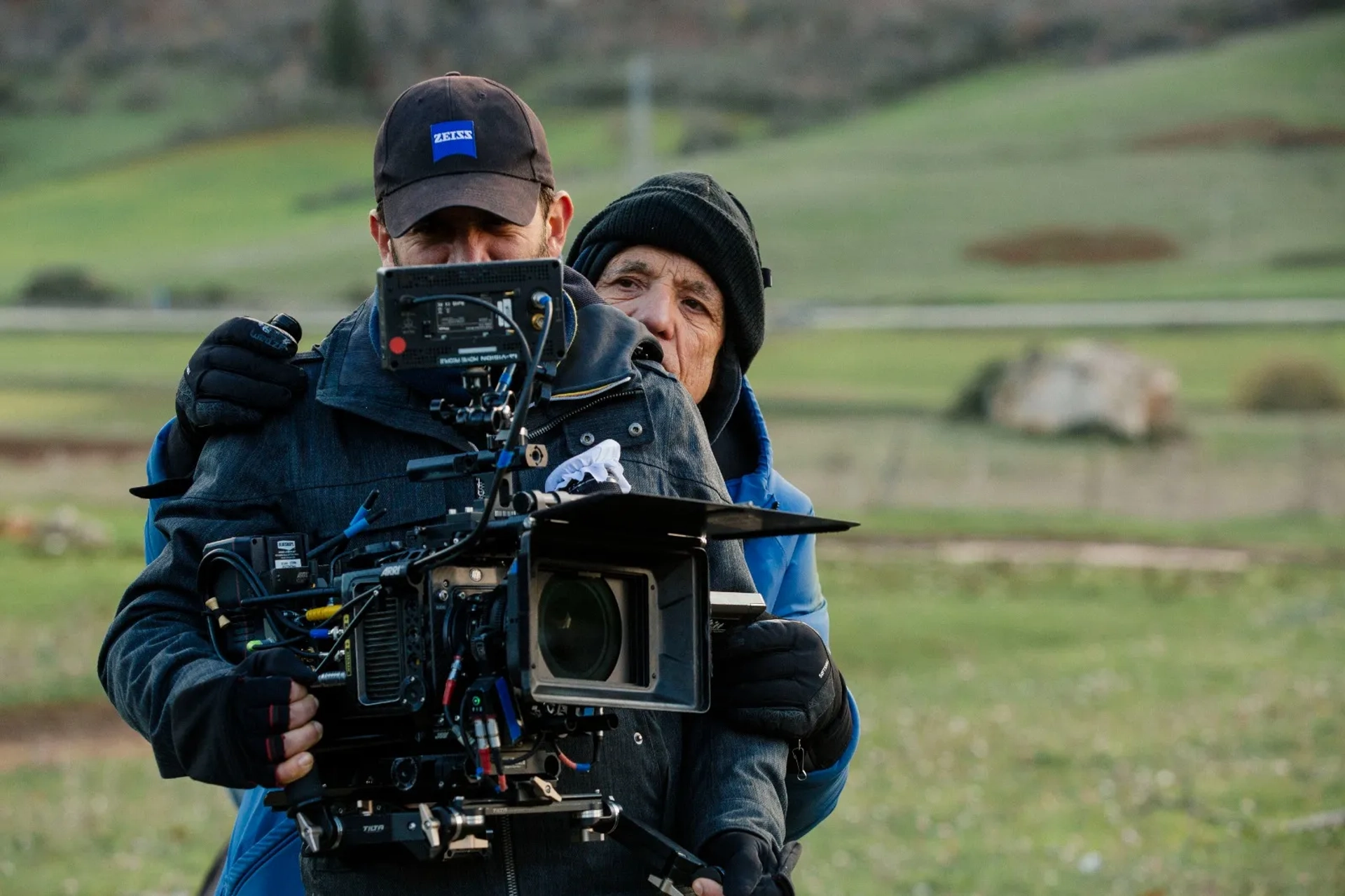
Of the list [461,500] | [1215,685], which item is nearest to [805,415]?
[1215,685]

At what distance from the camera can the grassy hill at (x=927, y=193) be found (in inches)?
1766

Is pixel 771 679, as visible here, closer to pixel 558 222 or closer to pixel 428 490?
pixel 428 490

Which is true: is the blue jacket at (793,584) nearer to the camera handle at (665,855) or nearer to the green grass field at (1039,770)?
the camera handle at (665,855)

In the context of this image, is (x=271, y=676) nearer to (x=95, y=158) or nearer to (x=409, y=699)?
(x=409, y=699)

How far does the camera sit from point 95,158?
60.0m

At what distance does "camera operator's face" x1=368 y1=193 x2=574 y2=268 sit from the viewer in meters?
3.72

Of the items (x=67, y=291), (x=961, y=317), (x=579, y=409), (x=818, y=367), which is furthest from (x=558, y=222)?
(x=67, y=291)

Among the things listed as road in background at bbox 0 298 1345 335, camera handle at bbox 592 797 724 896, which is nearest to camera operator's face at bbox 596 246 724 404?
camera handle at bbox 592 797 724 896

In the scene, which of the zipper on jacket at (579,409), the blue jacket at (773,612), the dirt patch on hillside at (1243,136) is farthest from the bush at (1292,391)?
the zipper on jacket at (579,409)

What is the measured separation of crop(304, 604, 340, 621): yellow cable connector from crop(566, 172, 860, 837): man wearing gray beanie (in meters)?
1.30

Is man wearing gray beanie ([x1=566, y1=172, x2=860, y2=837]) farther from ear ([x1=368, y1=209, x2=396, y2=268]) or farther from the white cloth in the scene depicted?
the white cloth

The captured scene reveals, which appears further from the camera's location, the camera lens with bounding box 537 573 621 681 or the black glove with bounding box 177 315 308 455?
the black glove with bounding box 177 315 308 455

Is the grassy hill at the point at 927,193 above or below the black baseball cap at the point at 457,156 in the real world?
above

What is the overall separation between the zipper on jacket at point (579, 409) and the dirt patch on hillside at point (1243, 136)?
169 feet
